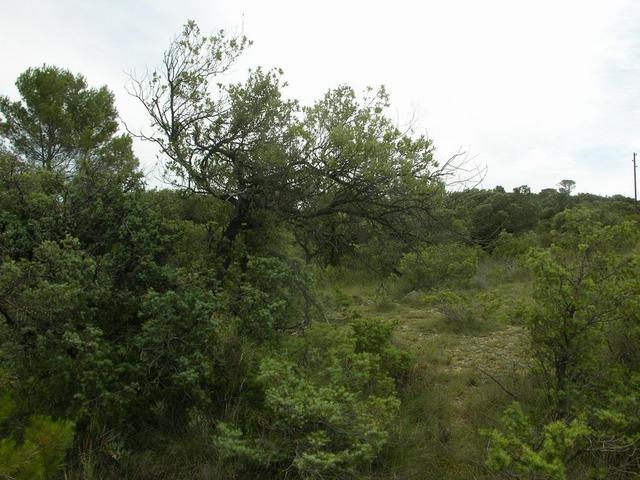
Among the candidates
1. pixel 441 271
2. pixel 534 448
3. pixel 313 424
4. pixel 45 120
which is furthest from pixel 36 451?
pixel 45 120

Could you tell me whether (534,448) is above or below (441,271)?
below

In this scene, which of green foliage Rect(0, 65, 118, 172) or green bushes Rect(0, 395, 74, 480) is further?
green foliage Rect(0, 65, 118, 172)

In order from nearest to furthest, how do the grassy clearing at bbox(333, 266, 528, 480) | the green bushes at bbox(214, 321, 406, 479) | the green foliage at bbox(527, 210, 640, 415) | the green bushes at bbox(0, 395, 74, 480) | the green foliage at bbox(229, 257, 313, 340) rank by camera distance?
the green bushes at bbox(0, 395, 74, 480), the green bushes at bbox(214, 321, 406, 479), the grassy clearing at bbox(333, 266, 528, 480), the green foliage at bbox(527, 210, 640, 415), the green foliage at bbox(229, 257, 313, 340)

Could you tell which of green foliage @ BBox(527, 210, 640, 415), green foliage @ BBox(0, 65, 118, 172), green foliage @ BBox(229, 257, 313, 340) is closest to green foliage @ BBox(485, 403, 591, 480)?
green foliage @ BBox(527, 210, 640, 415)

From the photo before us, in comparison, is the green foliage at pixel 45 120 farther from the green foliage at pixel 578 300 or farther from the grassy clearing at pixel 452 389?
the green foliage at pixel 578 300

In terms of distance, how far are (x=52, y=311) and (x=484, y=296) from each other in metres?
3.95

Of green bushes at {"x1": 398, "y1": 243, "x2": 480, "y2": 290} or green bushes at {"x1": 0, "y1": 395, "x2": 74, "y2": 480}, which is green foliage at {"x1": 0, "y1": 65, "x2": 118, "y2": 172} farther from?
green bushes at {"x1": 0, "y1": 395, "x2": 74, "y2": 480}

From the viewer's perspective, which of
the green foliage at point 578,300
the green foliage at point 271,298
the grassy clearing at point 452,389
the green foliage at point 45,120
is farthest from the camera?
the green foliage at point 45,120

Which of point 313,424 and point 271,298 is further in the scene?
point 271,298

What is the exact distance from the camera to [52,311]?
3568 millimetres

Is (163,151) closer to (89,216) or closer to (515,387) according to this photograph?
(89,216)

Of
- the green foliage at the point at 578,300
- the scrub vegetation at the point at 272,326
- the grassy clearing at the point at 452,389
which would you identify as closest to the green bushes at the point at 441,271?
the grassy clearing at the point at 452,389

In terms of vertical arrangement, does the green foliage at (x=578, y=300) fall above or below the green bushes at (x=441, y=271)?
below

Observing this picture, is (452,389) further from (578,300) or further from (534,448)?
(534,448)
